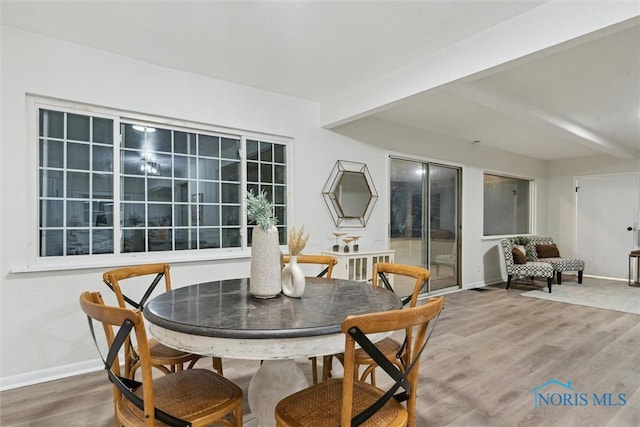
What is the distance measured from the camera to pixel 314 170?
12.7 ft

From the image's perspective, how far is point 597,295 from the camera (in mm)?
5215

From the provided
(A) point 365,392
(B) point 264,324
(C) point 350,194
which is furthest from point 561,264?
(B) point 264,324

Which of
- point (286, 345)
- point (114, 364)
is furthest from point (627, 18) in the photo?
point (114, 364)

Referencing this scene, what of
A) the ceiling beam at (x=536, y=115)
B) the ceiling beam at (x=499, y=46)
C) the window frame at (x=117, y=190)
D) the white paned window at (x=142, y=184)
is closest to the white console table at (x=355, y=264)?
the window frame at (x=117, y=190)

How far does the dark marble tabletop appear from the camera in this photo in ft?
3.97

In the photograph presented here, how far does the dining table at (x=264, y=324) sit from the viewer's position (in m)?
1.19

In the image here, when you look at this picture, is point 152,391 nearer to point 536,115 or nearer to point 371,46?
point 371,46

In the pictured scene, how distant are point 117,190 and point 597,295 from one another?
661cm

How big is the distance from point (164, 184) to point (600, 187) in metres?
8.13

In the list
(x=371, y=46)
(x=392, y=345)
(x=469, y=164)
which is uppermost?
(x=371, y=46)

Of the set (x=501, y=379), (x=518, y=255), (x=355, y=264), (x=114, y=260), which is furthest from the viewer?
(x=518, y=255)

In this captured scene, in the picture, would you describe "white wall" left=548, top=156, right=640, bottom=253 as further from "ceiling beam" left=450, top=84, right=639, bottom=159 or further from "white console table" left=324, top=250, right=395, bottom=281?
"white console table" left=324, top=250, right=395, bottom=281

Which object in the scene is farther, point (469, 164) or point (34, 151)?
point (469, 164)

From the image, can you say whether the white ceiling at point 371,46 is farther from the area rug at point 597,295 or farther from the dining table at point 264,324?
the area rug at point 597,295
